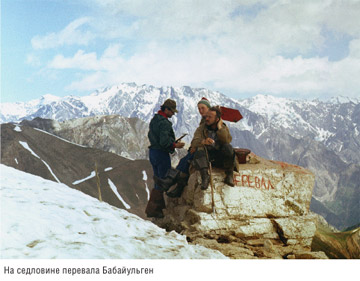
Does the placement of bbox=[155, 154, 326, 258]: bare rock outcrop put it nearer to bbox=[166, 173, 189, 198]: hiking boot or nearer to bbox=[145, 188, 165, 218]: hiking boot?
bbox=[166, 173, 189, 198]: hiking boot

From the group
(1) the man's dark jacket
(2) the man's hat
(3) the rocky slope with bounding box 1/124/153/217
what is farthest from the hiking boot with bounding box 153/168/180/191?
(3) the rocky slope with bounding box 1/124/153/217

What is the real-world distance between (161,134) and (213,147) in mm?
1468

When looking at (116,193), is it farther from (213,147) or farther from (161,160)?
(213,147)

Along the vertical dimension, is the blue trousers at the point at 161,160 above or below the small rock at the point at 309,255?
above

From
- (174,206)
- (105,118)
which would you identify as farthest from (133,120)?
(174,206)

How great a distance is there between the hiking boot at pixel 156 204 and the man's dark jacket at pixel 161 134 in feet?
5.21

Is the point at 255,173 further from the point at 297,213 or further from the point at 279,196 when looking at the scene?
the point at 297,213

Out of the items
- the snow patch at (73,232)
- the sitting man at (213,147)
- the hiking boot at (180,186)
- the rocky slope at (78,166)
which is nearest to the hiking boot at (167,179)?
the hiking boot at (180,186)

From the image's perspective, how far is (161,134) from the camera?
8.64 metres

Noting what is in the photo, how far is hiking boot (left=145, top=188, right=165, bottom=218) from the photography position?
32.3 feet

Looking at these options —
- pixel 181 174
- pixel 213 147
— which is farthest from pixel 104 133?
pixel 213 147

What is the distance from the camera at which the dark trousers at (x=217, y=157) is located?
7.95 m

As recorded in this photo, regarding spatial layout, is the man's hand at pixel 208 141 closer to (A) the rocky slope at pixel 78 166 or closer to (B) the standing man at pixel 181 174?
(B) the standing man at pixel 181 174
